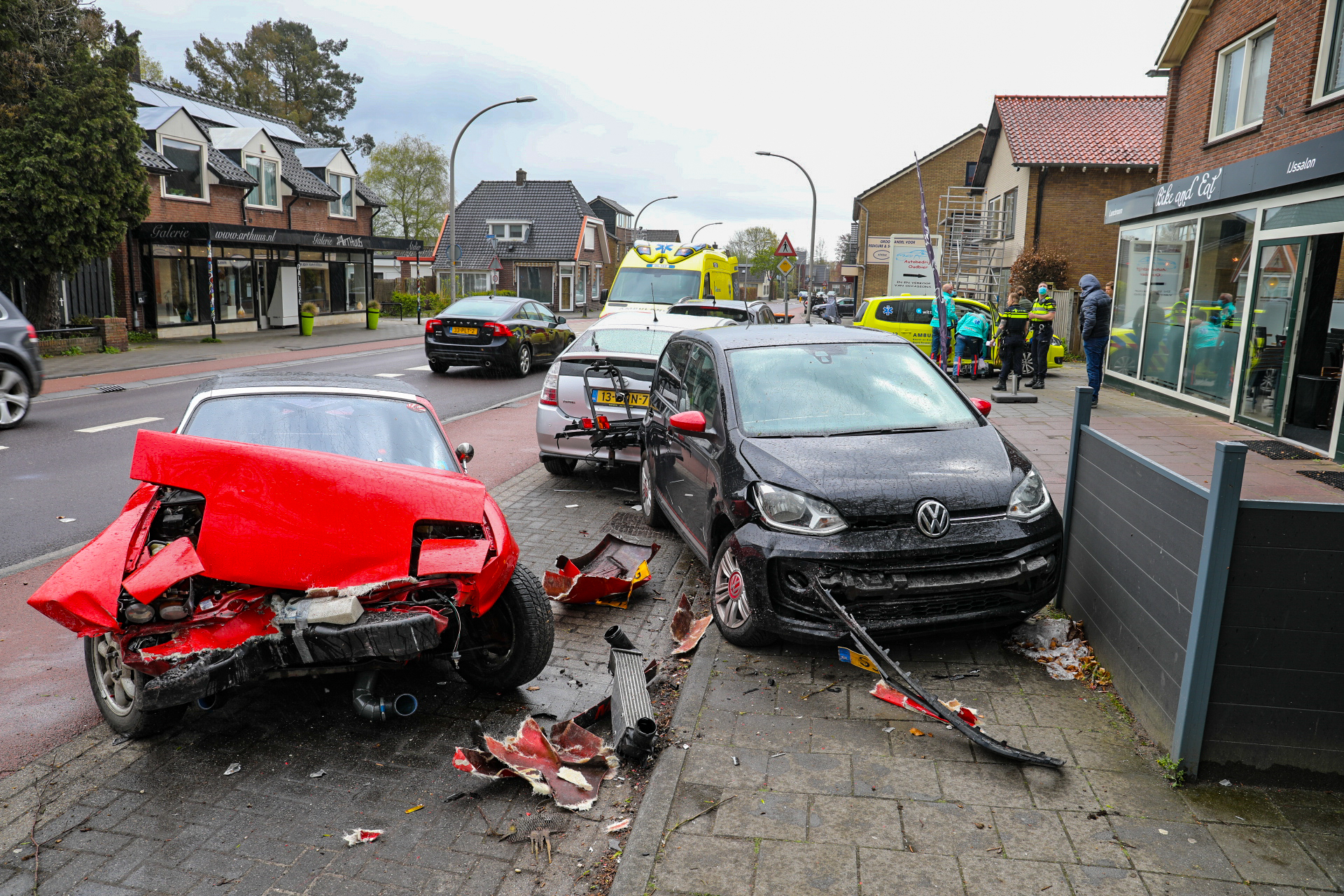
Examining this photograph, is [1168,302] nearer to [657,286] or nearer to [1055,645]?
[657,286]

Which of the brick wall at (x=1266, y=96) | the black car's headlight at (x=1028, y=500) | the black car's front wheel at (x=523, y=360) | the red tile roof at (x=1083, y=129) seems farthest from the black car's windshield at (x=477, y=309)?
the red tile roof at (x=1083, y=129)

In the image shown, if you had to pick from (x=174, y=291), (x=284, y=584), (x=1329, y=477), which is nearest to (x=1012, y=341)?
(x=1329, y=477)

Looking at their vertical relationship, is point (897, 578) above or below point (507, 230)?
below

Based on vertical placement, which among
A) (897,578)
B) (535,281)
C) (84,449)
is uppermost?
(535,281)

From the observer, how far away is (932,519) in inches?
172

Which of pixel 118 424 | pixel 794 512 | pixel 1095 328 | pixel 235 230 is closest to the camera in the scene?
pixel 794 512

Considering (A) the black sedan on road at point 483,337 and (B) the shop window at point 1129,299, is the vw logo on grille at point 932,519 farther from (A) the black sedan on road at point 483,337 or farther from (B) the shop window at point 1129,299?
(A) the black sedan on road at point 483,337

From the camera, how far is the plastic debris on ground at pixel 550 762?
11.6ft

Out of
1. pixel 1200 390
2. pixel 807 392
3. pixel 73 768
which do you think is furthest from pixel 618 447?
pixel 1200 390

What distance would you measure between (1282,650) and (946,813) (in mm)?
1364

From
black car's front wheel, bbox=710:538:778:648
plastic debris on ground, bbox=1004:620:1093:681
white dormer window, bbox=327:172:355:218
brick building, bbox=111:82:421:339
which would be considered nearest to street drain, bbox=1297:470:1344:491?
plastic debris on ground, bbox=1004:620:1093:681

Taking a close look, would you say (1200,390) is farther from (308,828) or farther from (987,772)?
(308,828)

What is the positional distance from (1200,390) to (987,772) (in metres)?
13.0

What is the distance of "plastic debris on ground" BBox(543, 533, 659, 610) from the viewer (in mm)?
5746
